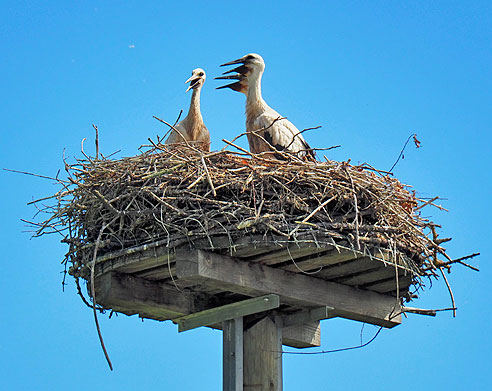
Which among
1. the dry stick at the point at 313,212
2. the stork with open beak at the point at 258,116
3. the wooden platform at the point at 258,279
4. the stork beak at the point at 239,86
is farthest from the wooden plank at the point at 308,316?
the stork beak at the point at 239,86

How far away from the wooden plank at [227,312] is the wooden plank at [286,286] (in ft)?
0.19

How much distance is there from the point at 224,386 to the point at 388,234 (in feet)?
4.39

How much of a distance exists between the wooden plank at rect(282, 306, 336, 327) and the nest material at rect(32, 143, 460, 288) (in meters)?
0.59

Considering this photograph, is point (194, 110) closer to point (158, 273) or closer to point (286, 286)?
point (158, 273)

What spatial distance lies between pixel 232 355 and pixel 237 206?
926 millimetres

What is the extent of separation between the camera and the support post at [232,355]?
5836mm

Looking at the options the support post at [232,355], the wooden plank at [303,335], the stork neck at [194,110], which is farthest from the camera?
the stork neck at [194,110]

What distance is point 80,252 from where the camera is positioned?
6176mm

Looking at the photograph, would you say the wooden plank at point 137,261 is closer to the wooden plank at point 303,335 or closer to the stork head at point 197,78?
the wooden plank at point 303,335

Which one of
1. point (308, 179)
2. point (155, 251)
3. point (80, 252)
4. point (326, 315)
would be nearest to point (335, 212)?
point (308, 179)

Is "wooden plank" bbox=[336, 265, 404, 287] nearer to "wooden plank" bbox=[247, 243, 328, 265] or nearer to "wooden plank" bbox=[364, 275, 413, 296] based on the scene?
"wooden plank" bbox=[364, 275, 413, 296]

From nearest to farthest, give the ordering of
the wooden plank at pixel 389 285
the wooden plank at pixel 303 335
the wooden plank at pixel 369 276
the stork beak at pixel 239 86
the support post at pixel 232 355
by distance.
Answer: the support post at pixel 232 355 < the wooden plank at pixel 369 276 < the wooden plank at pixel 389 285 < the wooden plank at pixel 303 335 < the stork beak at pixel 239 86

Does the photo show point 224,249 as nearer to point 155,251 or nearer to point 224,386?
point 155,251

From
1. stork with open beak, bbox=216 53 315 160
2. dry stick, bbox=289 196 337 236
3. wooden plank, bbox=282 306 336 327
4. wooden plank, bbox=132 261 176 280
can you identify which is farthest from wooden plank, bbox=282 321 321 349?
stork with open beak, bbox=216 53 315 160
